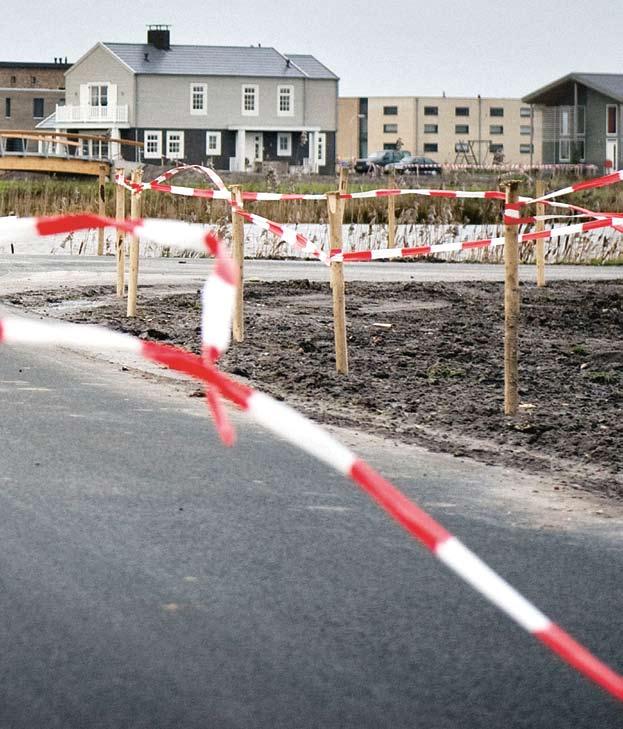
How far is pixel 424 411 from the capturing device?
9.09 m

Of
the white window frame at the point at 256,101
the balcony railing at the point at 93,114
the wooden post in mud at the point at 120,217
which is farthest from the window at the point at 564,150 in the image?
the wooden post in mud at the point at 120,217

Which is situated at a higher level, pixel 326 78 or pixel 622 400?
pixel 326 78

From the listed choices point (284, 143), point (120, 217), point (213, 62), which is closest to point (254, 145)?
point (284, 143)

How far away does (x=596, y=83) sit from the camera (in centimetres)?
8150

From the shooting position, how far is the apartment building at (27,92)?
120 meters

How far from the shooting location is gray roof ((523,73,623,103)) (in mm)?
80250

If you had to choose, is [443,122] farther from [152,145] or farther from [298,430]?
[298,430]

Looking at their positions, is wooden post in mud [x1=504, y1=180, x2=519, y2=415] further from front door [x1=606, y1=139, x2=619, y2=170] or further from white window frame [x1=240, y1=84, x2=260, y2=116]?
white window frame [x1=240, y1=84, x2=260, y2=116]

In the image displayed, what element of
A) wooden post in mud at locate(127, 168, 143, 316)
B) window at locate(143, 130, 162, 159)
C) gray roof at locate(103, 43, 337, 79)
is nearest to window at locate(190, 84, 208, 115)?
gray roof at locate(103, 43, 337, 79)

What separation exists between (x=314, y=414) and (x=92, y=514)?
3.04 meters

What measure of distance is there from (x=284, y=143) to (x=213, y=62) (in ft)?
21.8

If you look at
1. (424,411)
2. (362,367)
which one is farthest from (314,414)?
(362,367)

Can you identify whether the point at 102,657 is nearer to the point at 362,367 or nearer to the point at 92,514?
the point at 92,514

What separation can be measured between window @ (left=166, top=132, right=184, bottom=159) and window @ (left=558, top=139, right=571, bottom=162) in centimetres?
2303
